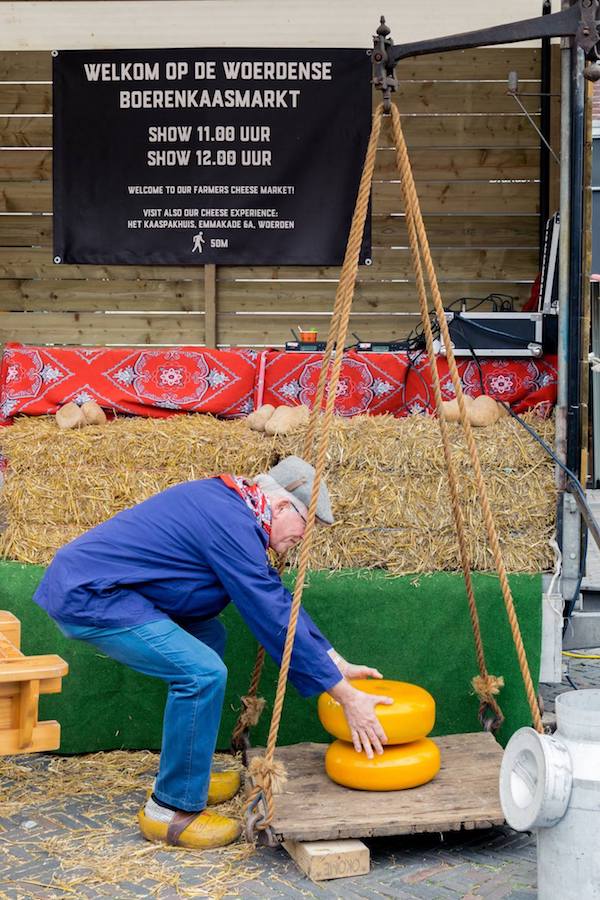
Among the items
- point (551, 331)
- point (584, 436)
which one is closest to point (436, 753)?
point (584, 436)

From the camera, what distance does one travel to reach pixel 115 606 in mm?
3180

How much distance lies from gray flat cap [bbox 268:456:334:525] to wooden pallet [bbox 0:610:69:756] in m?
1.10

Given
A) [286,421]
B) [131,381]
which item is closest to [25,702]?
[286,421]

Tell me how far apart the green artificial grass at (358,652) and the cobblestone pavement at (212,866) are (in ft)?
1.88

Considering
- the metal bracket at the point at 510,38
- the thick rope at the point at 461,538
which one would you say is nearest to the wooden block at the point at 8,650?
the thick rope at the point at 461,538

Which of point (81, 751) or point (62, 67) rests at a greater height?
point (62, 67)

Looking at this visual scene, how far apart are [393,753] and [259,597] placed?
2.25 ft

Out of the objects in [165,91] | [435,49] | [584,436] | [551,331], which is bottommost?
[584,436]

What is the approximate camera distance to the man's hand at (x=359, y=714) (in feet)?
10.2

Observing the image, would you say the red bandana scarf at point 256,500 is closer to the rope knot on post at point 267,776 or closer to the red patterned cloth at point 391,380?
the rope knot on post at point 267,776

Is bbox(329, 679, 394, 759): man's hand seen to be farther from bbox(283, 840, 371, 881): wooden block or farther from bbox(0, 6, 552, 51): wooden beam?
bbox(0, 6, 552, 51): wooden beam

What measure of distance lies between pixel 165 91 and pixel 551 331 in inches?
150

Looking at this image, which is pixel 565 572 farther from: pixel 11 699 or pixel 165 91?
pixel 165 91

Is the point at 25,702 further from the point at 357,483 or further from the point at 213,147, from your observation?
the point at 213,147
